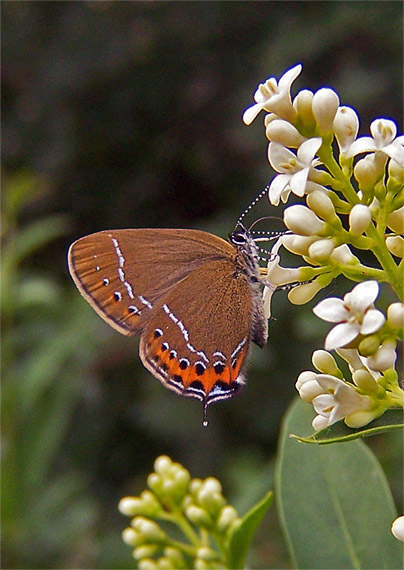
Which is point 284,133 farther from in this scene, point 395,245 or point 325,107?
point 395,245

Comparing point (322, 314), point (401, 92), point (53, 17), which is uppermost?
point (53, 17)

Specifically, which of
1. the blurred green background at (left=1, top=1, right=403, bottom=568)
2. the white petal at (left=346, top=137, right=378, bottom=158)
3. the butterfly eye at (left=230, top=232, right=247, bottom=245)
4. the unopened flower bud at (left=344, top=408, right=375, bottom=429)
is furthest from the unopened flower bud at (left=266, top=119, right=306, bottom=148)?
the blurred green background at (left=1, top=1, right=403, bottom=568)

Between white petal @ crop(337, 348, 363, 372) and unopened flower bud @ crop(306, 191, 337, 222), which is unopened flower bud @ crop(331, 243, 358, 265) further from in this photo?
white petal @ crop(337, 348, 363, 372)

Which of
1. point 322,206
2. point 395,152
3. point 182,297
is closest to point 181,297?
point 182,297

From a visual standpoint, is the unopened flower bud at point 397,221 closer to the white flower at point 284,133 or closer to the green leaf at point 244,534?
the white flower at point 284,133

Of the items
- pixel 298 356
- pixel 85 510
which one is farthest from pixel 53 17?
pixel 85 510

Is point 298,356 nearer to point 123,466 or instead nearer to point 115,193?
point 123,466

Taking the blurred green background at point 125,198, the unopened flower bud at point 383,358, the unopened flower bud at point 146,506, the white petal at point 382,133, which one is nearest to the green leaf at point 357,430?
the unopened flower bud at point 383,358
